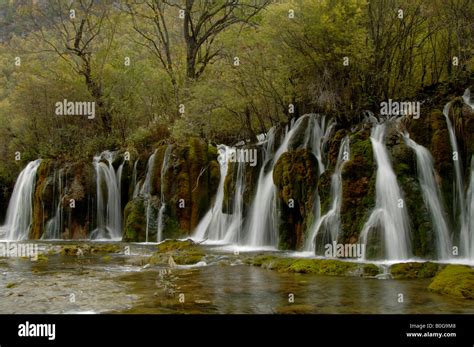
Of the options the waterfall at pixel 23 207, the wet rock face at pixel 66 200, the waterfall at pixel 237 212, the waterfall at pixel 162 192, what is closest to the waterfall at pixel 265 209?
the waterfall at pixel 237 212

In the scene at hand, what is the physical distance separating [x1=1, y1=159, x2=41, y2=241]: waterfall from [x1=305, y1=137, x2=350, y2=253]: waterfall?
65.7ft

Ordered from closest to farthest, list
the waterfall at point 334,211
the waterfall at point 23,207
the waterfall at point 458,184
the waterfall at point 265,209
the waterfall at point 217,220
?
the waterfall at point 458,184
the waterfall at point 334,211
the waterfall at point 265,209
the waterfall at point 217,220
the waterfall at point 23,207

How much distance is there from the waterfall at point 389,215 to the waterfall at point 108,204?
1707 cm

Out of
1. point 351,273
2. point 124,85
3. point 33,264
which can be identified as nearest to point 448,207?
point 351,273

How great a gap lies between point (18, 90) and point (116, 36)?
8.78 metres

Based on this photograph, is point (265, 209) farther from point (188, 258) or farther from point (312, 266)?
point (312, 266)

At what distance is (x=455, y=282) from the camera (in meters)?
11.5

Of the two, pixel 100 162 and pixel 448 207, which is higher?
pixel 100 162

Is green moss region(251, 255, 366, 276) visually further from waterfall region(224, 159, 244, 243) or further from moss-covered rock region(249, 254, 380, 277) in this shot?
waterfall region(224, 159, 244, 243)

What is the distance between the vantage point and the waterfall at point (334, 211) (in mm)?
17030

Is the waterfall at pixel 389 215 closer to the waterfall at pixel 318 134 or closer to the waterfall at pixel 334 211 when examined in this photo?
the waterfall at pixel 334 211

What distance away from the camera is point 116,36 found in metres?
41.8

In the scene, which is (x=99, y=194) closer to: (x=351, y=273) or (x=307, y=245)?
(x=307, y=245)

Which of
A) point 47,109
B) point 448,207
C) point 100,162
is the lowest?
point 448,207
